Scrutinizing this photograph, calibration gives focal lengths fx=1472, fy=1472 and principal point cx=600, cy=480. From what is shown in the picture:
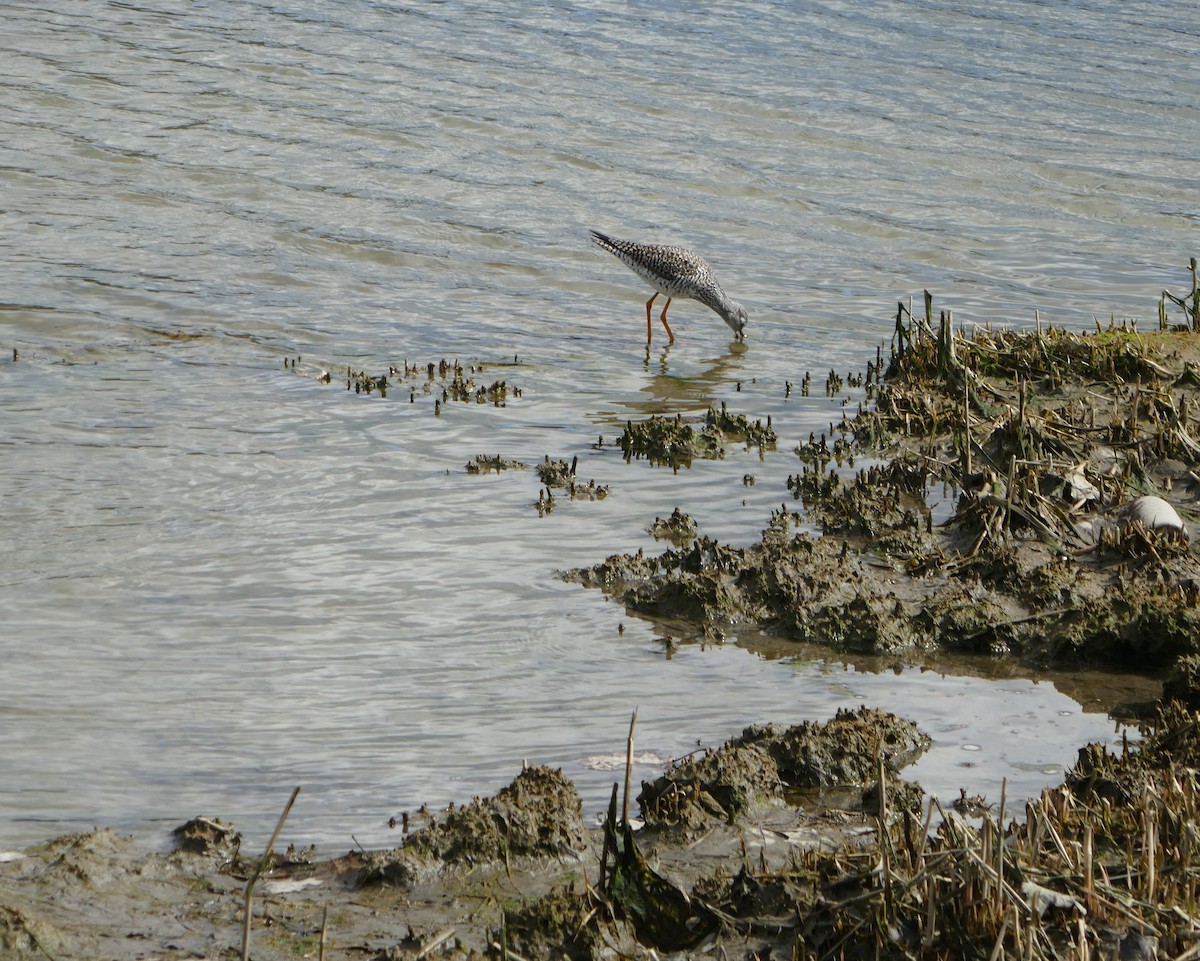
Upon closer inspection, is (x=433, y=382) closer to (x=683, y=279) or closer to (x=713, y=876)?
(x=683, y=279)

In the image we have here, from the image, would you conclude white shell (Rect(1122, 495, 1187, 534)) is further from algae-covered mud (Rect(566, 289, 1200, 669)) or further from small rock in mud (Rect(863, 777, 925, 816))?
small rock in mud (Rect(863, 777, 925, 816))

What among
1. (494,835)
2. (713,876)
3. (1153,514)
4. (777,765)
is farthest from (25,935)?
(1153,514)

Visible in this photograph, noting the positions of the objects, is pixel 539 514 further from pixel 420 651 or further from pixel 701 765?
pixel 701 765

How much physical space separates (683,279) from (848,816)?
8.72 metres

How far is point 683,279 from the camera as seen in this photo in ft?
44.4

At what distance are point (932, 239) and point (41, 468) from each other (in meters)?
11.0

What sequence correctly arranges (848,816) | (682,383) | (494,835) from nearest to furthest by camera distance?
(494,835), (848,816), (682,383)

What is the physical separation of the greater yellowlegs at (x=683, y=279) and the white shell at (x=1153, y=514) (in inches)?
241

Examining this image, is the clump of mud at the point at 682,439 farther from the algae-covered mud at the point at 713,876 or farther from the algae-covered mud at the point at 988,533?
the algae-covered mud at the point at 713,876

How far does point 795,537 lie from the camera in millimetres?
8016

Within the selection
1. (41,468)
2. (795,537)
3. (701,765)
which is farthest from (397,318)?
(701,765)

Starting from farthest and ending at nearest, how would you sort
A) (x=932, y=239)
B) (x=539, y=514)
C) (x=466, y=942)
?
1. (x=932, y=239)
2. (x=539, y=514)
3. (x=466, y=942)

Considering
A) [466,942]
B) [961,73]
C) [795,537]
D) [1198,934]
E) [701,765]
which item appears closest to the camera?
[1198,934]

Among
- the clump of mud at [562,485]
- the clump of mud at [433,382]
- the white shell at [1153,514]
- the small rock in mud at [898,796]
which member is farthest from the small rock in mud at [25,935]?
the clump of mud at [433,382]
